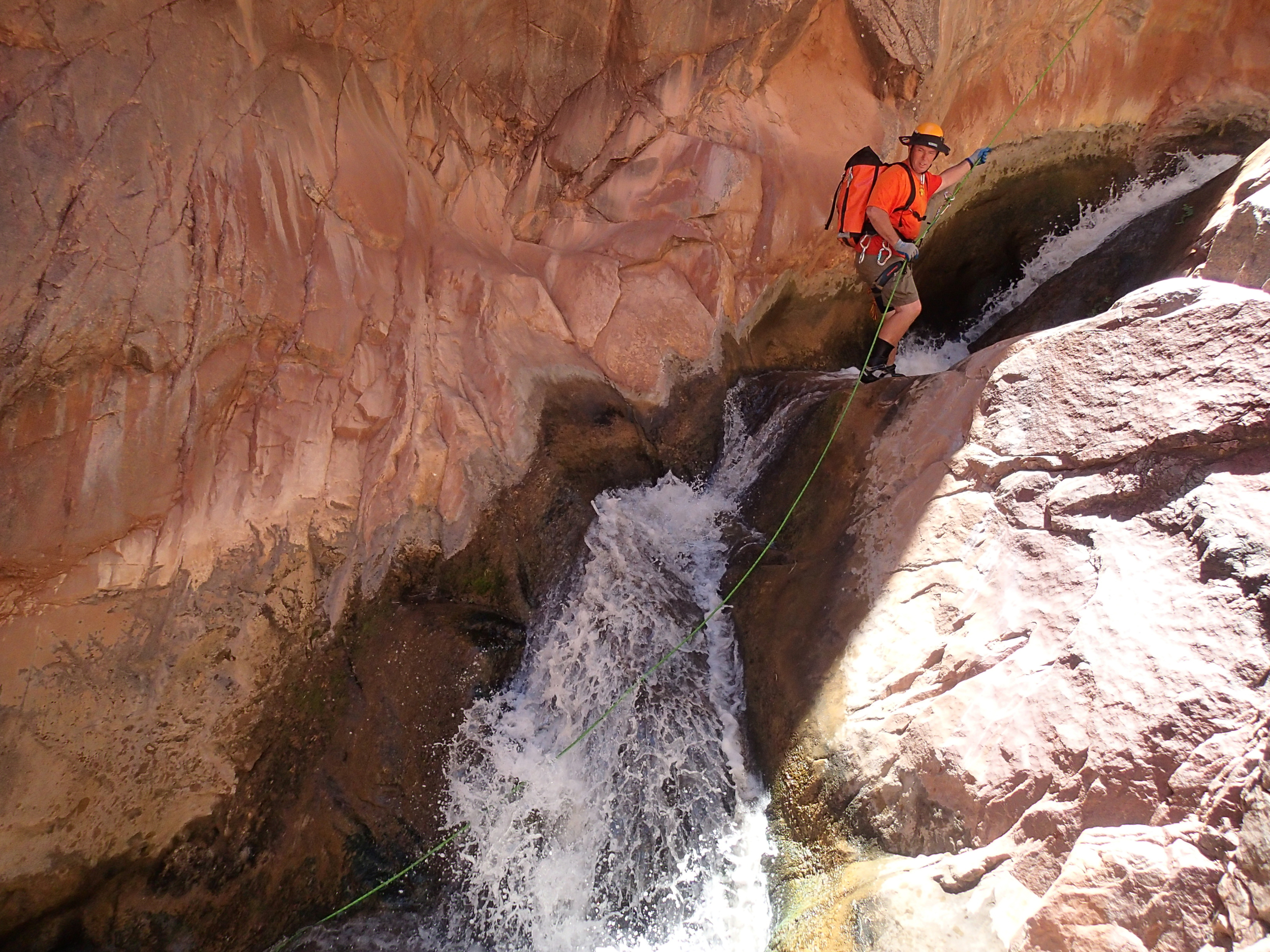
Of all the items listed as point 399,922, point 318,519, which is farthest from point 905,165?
point 399,922

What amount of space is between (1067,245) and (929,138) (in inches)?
79.9

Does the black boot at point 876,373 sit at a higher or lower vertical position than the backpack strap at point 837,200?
lower

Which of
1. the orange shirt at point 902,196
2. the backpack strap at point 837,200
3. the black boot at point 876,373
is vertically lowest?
the black boot at point 876,373

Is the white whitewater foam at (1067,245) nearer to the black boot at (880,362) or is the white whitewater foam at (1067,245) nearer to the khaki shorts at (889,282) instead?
the black boot at (880,362)

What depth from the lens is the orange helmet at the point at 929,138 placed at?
4.04m

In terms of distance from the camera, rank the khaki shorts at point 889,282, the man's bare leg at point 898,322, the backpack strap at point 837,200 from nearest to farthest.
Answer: the backpack strap at point 837,200 < the khaki shorts at point 889,282 < the man's bare leg at point 898,322

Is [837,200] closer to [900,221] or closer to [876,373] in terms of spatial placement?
[900,221]

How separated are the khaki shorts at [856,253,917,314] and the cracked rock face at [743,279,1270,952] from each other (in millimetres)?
1225

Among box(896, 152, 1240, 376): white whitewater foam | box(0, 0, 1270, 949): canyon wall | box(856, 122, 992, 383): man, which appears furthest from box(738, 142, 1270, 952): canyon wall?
box(0, 0, 1270, 949): canyon wall

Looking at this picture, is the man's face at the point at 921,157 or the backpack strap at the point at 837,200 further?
the backpack strap at the point at 837,200

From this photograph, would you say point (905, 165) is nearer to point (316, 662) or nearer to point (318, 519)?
point (318, 519)

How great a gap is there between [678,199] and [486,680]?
3.06m

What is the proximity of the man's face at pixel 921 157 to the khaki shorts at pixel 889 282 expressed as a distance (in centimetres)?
50

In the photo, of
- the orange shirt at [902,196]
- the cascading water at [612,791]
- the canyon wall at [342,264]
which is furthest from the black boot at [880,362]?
the orange shirt at [902,196]
